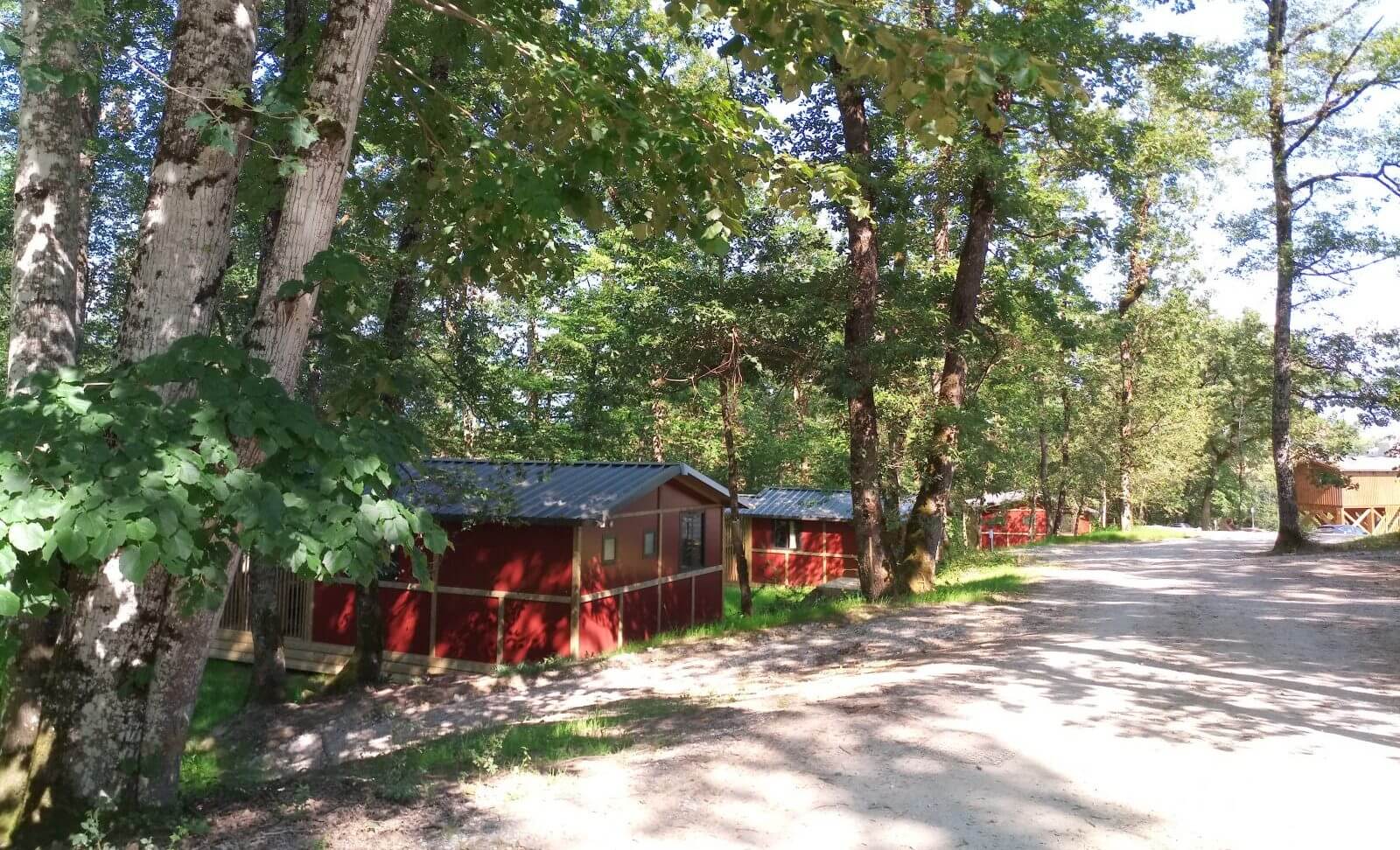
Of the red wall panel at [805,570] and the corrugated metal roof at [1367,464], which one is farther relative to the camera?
the corrugated metal roof at [1367,464]

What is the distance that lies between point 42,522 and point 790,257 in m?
13.2

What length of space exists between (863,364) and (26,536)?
431 inches

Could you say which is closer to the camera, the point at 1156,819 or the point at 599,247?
the point at 1156,819

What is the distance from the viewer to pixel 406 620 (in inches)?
582

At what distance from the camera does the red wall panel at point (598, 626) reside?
13.9 m

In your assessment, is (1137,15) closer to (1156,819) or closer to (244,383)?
(1156,819)

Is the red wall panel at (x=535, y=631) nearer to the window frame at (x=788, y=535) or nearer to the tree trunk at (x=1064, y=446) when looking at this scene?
the window frame at (x=788, y=535)

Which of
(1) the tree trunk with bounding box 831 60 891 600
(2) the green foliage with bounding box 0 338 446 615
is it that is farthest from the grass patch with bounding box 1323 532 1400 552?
(2) the green foliage with bounding box 0 338 446 615

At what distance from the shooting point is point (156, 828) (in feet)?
13.2

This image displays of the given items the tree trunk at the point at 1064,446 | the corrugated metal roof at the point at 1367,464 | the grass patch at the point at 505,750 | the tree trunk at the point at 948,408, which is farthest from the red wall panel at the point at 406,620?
the corrugated metal roof at the point at 1367,464

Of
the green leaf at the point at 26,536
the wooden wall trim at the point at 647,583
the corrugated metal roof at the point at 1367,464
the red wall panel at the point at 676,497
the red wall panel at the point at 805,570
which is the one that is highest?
the corrugated metal roof at the point at 1367,464

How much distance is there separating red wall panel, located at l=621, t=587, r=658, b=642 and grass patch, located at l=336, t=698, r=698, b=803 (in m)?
6.78

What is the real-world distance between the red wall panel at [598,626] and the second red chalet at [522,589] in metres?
0.03

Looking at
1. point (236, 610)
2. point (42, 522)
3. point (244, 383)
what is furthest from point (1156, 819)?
point (236, 610)
